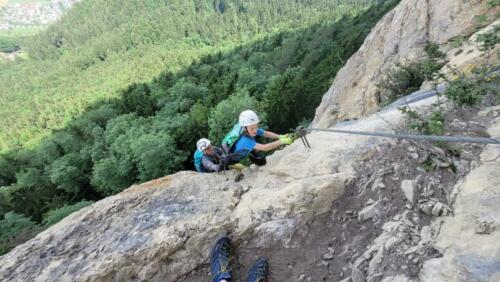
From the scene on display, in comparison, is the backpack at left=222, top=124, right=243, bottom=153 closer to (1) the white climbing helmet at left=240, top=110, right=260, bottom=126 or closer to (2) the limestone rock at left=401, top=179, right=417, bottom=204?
(1) the white climbing helmet at left=240, top=110, right=260, bottom=126

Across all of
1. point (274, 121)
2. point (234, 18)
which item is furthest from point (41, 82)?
point (274, 121)

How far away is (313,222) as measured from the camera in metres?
5.54

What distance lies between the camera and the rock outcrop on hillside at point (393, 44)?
501 inches

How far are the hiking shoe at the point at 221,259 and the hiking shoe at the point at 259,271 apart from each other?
35cm

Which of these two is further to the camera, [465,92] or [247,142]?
[247,142]

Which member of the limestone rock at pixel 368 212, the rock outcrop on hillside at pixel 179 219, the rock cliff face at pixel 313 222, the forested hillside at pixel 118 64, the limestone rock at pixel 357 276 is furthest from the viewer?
the forested hillside at pixel 118 64

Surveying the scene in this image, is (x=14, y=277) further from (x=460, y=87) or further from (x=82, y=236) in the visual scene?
(x=460, y=87)

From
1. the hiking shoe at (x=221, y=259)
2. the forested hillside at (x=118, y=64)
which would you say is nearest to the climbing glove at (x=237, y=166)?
the hiking shoe at (x=221, y=259)

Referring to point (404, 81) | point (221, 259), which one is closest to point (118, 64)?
point (404, 81)

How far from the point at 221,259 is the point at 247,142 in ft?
8.36

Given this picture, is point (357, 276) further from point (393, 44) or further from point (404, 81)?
point (393, 44)

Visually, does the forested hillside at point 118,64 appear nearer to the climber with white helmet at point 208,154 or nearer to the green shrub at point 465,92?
the climber with white helmet at point 208,154

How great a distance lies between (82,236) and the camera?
6.43 metres

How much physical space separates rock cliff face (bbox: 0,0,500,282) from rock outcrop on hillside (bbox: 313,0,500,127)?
22.1ft
